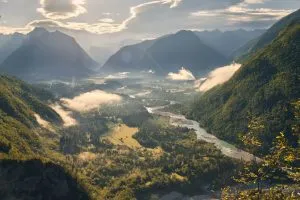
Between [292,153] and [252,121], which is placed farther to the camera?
[252,121]

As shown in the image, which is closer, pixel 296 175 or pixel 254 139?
pixel 296 175

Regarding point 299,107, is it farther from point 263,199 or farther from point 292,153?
point 263,199

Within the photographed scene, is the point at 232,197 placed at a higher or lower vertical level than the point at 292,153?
lower


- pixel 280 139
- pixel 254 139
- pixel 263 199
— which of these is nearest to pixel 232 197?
pixel 263 199

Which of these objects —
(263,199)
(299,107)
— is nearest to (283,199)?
(263,199)

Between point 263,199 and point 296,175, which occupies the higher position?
point 296,175

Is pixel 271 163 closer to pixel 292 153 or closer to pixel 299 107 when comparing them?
pixel 292 153

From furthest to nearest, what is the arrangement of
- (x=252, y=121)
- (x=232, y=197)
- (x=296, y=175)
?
(x=232, y=197) < (x=252, y=121) < (x=296, y=175)

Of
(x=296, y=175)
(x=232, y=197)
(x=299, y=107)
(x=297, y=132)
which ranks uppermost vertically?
(x=299, y=107)

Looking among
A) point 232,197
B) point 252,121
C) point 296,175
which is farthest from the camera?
point 232,197
